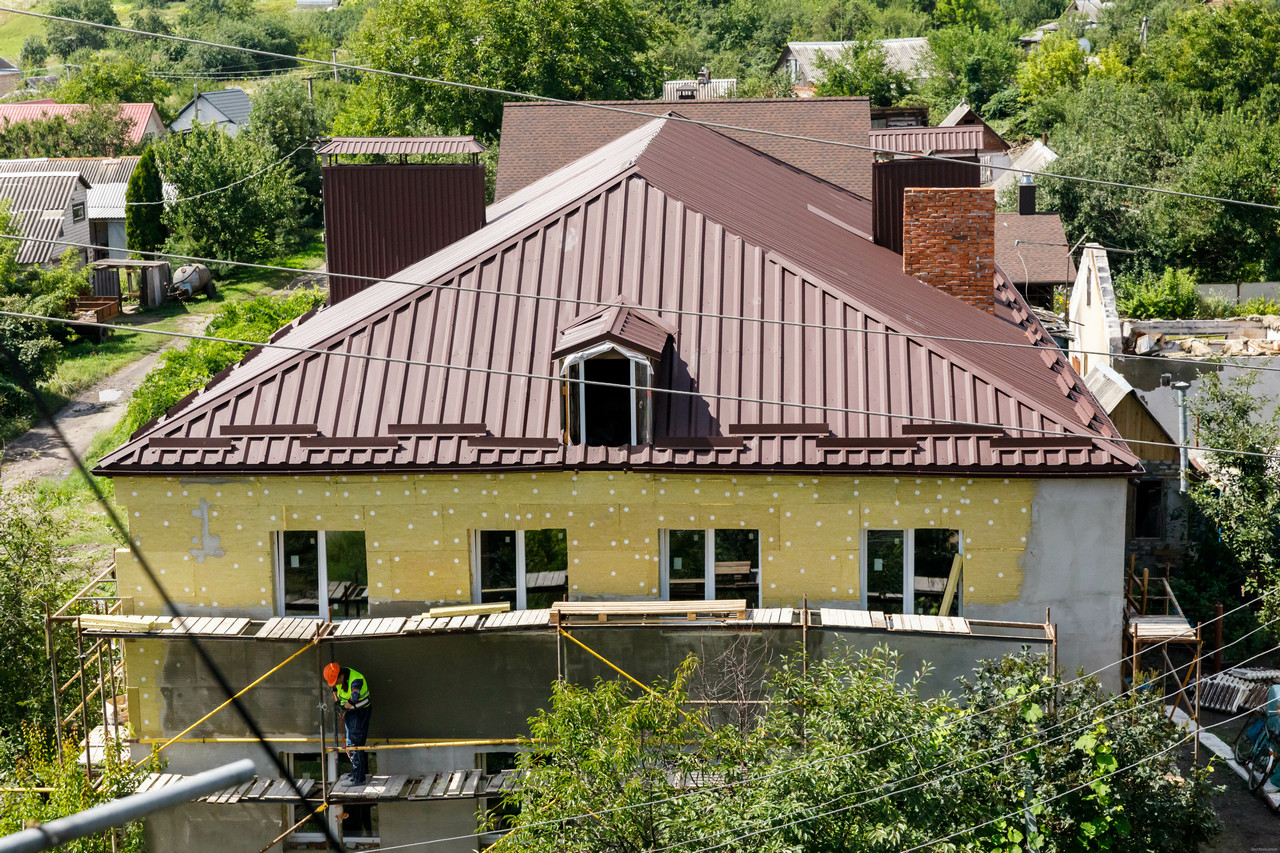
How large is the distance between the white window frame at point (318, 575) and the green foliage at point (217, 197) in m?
43.2

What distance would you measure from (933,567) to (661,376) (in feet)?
15.1

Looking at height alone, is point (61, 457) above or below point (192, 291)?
below

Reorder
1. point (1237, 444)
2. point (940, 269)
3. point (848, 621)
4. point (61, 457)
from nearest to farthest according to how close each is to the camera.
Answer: point (848, 621) < point (940, 269) < point (1237, 444) < point (61, 457)

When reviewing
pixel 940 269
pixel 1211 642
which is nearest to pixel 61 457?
pixel 940 269

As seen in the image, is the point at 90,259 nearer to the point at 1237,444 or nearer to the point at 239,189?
the point at 239,189

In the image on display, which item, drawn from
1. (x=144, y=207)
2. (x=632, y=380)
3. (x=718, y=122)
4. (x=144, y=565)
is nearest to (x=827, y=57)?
(x=144, y=207)

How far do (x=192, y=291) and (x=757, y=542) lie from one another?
4376cm

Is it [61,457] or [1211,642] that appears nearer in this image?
[1211,642]

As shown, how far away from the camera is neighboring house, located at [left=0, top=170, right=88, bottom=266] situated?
55062mm

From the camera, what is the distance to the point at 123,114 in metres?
85.8

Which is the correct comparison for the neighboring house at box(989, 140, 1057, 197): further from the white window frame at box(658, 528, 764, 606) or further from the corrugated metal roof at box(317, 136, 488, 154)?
the white window frame at box(658, 528, 764, 606)

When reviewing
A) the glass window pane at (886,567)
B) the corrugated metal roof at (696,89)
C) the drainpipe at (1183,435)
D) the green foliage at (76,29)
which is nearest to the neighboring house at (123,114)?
the corrugated metal roof at (696,89)

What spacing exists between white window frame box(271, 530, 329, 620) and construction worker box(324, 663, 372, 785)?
102 cm

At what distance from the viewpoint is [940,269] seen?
23328 mm
